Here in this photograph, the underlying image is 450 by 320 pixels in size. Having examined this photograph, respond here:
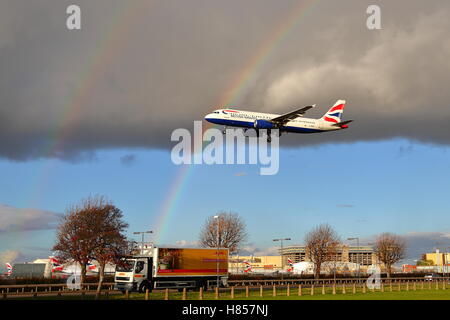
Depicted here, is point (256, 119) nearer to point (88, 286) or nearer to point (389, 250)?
point (88, 286)

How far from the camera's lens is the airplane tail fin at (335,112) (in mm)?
71625

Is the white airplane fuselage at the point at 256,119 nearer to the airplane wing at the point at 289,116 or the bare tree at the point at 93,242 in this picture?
the airplane wing at the point at 289,116

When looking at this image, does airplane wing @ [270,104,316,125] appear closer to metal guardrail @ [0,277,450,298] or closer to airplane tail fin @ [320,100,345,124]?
airplane tail fin @ [320,100,345,124]

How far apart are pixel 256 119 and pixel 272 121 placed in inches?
77.9

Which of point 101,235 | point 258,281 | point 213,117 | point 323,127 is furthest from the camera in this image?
point 258,281

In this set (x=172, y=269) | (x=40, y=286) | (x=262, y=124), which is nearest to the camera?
(x=40, y=286)

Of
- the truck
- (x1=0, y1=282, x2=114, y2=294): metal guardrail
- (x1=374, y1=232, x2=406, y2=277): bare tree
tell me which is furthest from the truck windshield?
(x1=374, y1=232, x2=406, y2=277): bare tree

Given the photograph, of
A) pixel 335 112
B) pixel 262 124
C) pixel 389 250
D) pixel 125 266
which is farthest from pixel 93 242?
pixel 389 250

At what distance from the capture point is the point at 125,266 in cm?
4131

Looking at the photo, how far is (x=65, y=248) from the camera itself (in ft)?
145

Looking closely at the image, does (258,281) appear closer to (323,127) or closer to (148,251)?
(323,127)

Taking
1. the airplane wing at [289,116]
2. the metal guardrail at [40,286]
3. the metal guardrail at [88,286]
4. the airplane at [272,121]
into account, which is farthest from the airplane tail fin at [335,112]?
the metal guardrail at [40,286]
